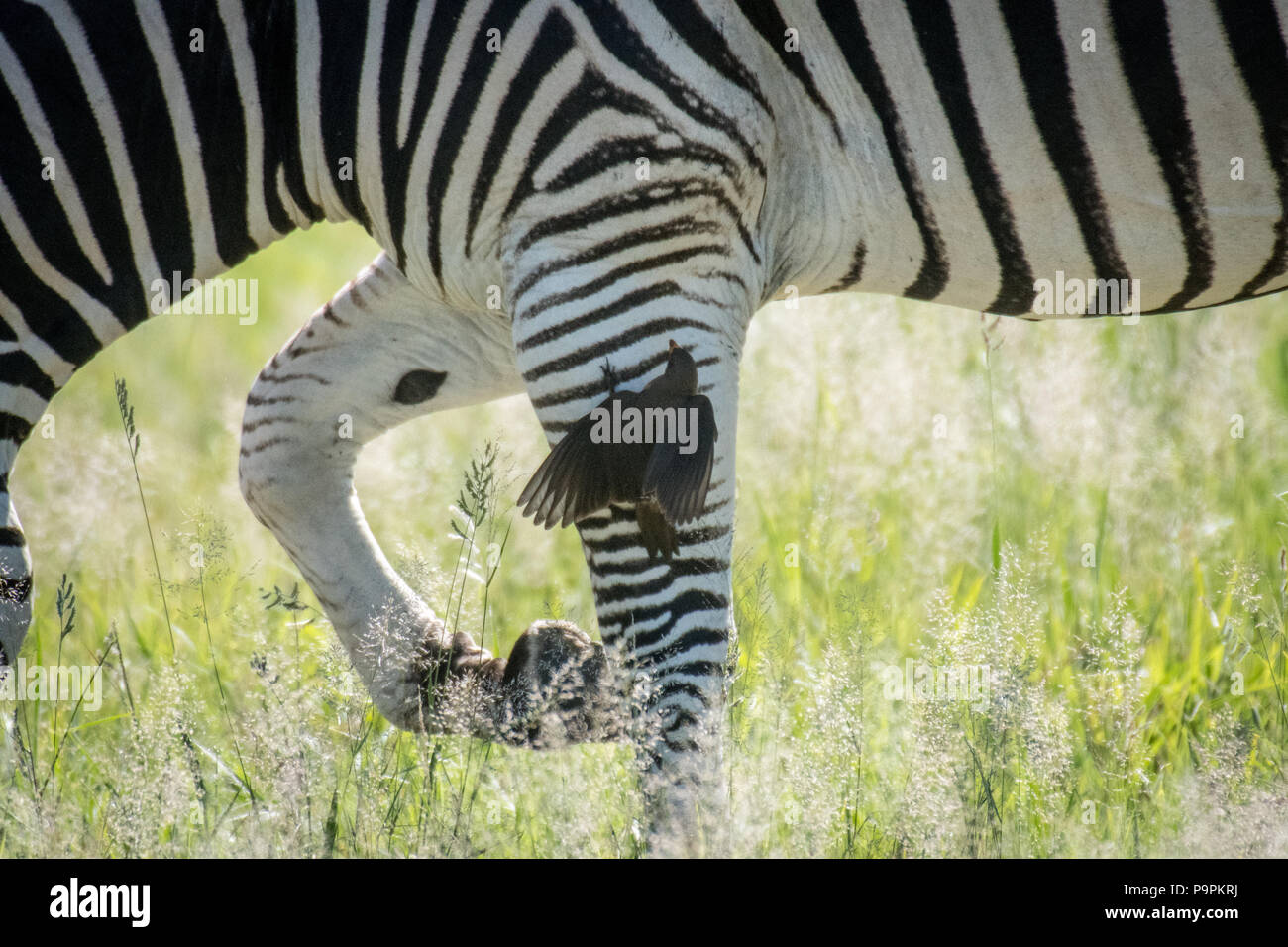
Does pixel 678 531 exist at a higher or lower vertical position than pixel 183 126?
lower

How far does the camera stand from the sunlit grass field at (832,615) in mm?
2951

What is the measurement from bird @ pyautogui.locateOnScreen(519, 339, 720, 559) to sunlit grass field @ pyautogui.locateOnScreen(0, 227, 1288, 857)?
0.25 meters

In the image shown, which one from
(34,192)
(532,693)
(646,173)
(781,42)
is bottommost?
(532,693)

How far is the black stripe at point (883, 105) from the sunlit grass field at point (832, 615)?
0.95 meters

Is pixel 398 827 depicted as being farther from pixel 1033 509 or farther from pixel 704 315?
pixel 1033 509

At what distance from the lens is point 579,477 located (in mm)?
2809

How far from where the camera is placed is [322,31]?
2.97 m

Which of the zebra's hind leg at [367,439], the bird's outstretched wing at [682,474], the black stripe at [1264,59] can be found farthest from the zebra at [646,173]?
the zebra's hind leg at [367,439]

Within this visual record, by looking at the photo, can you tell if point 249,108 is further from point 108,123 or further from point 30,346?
point 30,346

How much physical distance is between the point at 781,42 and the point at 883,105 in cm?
28

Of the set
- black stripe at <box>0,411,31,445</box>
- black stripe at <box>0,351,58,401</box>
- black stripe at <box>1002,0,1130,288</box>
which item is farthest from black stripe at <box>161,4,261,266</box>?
black stripe at <box>1002,0,1130,288</box>

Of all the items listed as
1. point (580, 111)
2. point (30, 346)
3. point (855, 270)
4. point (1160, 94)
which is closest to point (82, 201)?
point (30, 346)

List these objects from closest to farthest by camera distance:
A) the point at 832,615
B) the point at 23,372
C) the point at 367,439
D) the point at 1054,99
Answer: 1. the point at 1054,99
2. the point at 23,372
3. the point at 367,439
4. the point at 832,615

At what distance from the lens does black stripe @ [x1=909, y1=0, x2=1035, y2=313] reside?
2.87 m
